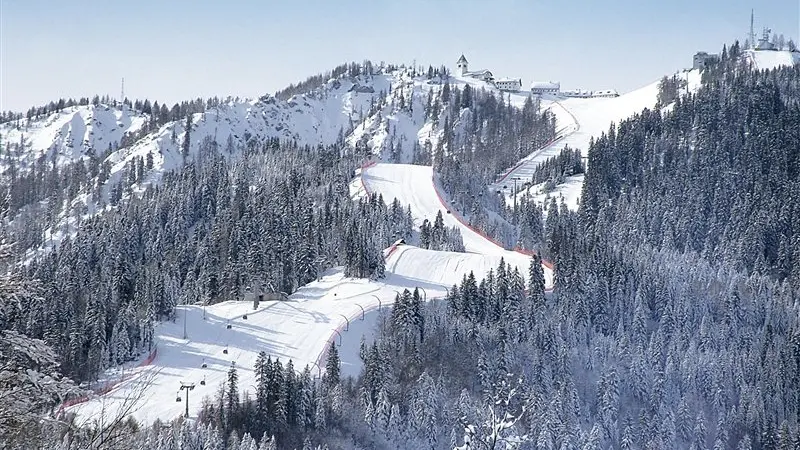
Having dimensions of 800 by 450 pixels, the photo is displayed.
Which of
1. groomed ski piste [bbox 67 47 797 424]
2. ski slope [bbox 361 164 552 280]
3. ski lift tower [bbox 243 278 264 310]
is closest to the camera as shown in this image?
groomed ski piste [bbox 67 47 797 424]

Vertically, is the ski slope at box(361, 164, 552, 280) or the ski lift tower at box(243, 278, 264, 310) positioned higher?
the ski slope at box(361, 164, 552, 280)

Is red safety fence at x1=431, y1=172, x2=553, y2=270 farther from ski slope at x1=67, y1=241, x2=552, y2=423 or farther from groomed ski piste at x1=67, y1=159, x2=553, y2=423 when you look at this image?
ski slope at x1=67, y1=241, x2=552, y2=423

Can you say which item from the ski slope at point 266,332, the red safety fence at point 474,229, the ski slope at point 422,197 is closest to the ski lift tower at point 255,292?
the ski slope at point 266,332

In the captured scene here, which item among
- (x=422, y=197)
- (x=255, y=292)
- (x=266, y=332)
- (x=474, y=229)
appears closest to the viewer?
(x=266, y=332)

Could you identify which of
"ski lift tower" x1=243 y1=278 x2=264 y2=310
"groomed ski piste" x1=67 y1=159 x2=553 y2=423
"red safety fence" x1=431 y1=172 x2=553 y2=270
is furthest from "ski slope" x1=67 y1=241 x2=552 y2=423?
"red safety fence" x1=431 y1=172 x2=553 y2=270

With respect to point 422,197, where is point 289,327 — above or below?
below

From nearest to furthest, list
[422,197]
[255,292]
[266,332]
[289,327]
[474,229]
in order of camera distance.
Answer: [266,332] < [289,327] < [255,292] < [474,229] < [422,197]

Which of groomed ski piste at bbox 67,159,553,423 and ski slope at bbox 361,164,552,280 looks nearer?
groomed ski piste at bbox 67,159,553,423

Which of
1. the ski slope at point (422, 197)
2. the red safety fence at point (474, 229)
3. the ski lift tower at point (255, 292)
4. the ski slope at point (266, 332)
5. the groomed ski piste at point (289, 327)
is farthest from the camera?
the red safety fence at point (474, 229)

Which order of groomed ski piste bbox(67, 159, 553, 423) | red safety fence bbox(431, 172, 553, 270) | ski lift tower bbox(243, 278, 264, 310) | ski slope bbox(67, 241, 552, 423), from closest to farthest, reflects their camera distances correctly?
1. groomed ski piste bbox(67, 159, 553, 423)
2. ski slope bbox(67, 241, 552, 423)
3. ski lift tower bbox(243, 278, 264, 310)
4. red safety fence bbox(431, 172, 553, 270)

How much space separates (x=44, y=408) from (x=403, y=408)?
6648cm

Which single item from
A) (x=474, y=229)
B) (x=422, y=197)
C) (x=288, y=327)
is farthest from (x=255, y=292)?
(x=422, y=197)

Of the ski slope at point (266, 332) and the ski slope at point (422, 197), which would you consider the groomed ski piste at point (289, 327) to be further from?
the ski slope at point (422, 197)

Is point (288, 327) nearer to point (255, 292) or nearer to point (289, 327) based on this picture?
point (289, 327)
